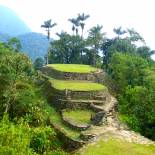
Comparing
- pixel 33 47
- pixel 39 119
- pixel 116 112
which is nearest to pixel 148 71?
pixel 116 112

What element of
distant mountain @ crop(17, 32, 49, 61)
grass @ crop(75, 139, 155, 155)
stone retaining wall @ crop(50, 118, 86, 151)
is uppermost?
distant mountain @ crop(17, 32, 49, 61)

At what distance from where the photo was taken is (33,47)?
132 metres

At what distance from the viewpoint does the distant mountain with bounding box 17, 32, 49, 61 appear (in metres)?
127

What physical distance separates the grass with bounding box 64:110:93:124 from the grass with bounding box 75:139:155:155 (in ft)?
17.7

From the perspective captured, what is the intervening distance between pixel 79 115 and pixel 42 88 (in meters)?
6.69

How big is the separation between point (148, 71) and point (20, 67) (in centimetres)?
1123

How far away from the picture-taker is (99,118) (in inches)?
936

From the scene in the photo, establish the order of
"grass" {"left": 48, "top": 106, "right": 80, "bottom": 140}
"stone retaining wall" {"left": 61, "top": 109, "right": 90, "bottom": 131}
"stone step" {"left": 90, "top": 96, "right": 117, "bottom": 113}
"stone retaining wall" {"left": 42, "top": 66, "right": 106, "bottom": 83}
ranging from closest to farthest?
"grass" {"left": 48, "top": 106, "right": 80, "bottom": 140} → "stone retaining wall" {"left": 61, "top": 109, "right": 90, "bottom": 131} → "stone step" {"left": 90, "top": 96, "right": 117, "bottom": 113} → "stone retaining wall" {"left": 42, "top": 66, "right": 106, "bottom": 83}

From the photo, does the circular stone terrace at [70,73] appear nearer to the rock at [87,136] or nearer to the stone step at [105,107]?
the stone step at [105,107]

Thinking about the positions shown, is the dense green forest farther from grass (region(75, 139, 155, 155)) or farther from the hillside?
grass (region(75, 139, 155, 155))

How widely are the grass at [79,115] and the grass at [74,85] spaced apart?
195 centimetres

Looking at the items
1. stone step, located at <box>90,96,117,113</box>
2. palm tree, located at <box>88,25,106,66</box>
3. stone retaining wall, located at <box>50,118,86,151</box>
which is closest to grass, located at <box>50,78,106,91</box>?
stone step, located at <box>90,96,117,113</box>

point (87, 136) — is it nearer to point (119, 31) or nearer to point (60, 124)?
point (60, 124)

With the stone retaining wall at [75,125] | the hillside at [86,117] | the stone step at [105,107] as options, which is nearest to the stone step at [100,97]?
the hillside at [86,117]
